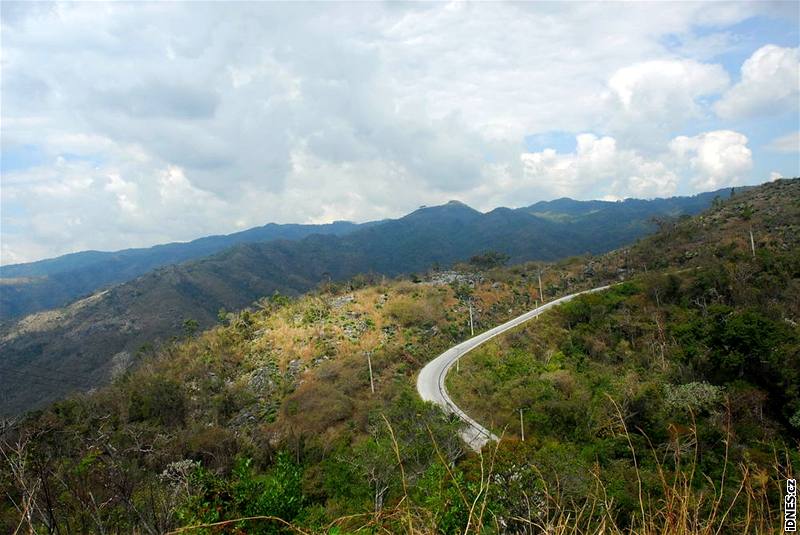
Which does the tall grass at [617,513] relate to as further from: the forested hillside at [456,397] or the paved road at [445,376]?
the paved road at [445,376]

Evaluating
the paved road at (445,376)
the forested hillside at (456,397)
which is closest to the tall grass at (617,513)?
the forested hillside at (456,397)

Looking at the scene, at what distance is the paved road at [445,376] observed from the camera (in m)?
21.9

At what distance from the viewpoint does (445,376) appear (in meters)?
30.7

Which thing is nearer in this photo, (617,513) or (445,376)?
A: (617,513)

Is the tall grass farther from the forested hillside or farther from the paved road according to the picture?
the paved road

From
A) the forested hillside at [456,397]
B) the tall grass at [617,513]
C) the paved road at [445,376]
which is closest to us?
the tall grass at [617,513]

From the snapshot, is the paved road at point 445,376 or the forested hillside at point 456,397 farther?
the paved road at point 445,376

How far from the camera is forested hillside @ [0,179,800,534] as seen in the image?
1073 cm

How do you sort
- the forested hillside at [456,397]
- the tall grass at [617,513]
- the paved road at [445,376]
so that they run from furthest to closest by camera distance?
the paved road at [445,376] → the forested hillside at [456,397] → the tall grass at [617,513]

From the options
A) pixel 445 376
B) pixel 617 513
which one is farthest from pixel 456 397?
pixel 617 513

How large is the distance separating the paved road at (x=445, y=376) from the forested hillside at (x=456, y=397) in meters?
0.99

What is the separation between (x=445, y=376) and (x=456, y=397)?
3462mm

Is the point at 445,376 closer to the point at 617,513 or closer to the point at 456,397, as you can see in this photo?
the point at 456,397

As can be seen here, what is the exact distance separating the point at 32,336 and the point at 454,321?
132199mm
